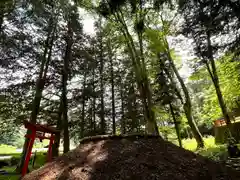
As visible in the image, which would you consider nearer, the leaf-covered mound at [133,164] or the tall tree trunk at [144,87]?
the leaf-covered mound at [133,164]

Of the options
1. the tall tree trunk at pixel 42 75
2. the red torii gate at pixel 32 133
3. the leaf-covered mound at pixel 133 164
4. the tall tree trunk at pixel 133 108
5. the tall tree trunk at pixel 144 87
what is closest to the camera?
the leaf-covered mound at pixel 133 164

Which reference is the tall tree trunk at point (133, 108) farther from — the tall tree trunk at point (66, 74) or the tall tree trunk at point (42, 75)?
the tall tree trunk at point (42, 75)

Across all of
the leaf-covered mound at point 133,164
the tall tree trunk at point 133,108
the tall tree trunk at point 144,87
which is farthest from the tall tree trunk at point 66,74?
the tall tree trunk at point 133,108

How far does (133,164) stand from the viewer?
4.23 m

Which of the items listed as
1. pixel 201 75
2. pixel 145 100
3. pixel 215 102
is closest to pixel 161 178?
pixel 145 100

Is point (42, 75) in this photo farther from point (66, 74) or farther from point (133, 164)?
point (133, 164)

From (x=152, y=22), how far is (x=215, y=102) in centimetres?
757

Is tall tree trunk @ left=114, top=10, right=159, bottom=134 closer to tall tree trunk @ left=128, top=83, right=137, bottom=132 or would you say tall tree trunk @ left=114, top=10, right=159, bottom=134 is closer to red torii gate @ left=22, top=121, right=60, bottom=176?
red torii gate @ left=22, top=121, right=60, bottom=176

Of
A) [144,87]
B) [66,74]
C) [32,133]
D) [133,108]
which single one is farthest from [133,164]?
[133,108]

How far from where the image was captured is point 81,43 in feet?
42.9

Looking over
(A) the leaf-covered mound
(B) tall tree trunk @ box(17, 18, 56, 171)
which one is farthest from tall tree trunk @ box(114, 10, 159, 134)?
(B) tall tree trunk @ box(17, 18, 56, 171)

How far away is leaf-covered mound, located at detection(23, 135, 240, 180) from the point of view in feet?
13.0

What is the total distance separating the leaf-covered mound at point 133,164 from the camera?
13.0 feet

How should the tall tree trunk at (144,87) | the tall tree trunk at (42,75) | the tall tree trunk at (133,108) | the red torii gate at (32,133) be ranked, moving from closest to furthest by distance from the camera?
the red torii gate at (32,133) < the tall tree trunk at (144,87) < the tall tree trunk at (42,75) < the tall tree trunk at (133,108)
